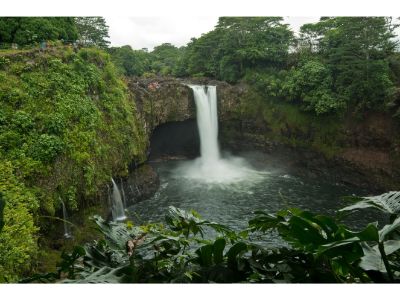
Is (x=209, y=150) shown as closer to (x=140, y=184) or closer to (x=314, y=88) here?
(x=314, y=88)

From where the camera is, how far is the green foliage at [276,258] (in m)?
1.15

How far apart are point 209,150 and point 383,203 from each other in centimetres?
2028

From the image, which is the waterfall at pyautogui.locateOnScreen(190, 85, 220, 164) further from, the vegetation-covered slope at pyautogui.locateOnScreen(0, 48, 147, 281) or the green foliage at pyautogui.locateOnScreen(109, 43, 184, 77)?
the green foliage at pyautogui.locateOnScreen(109, 43, 184, 77)

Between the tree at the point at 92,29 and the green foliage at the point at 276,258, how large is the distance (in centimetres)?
2407

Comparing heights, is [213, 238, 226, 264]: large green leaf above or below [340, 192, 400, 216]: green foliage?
below

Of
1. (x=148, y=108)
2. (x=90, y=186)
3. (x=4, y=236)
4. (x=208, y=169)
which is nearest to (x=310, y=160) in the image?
(x=208, y=169)

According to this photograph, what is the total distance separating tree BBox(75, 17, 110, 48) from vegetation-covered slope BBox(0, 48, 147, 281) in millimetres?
11230

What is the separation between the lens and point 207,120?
2147 centimetres

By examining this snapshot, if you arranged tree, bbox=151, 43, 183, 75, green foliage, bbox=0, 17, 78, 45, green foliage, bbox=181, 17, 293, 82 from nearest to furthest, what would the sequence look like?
1. green foliage, bbox=0, 17, 78, 45
2. green foliage, bbox=181, 17, 293, 82
3. tree, bbox=151, 43, 183, 75

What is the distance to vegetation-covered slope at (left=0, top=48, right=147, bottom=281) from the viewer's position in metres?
7.80

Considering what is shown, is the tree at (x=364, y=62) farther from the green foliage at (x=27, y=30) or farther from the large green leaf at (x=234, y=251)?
the large green leaf at (x=234, y=251)

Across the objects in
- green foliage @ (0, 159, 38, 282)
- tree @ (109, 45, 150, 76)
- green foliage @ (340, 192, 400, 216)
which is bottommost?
green foliage @ (0, 159, 38, 282)

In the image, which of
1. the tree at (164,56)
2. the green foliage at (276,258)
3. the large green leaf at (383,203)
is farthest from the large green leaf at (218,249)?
the tree at (164,56)

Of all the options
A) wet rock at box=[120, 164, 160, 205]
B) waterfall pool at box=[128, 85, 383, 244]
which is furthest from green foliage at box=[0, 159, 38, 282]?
wet rock at box=[120, 164, 160, 205]
